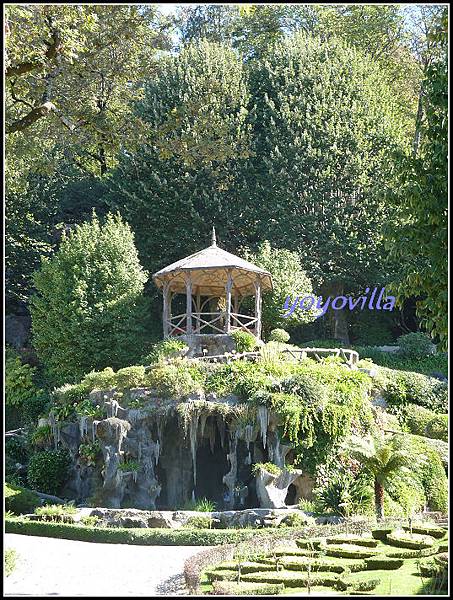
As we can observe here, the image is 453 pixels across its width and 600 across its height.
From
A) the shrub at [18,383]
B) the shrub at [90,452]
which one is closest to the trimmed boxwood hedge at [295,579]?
the shrub at [90,452]

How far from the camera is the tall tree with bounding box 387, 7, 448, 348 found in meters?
15.6

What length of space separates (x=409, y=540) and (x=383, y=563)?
6.60ft

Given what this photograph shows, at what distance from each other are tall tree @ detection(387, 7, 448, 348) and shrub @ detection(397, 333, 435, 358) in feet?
78.2

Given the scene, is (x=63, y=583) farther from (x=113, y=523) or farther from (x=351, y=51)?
(x=351, y=51)

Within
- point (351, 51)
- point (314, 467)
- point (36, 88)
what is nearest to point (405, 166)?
point (36, 88)

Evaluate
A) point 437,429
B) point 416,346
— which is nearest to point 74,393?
point 437,429

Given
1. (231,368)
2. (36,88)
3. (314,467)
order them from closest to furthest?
1. (36,88)
2. (314,467)
3. (231,368)

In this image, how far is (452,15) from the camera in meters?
13.0

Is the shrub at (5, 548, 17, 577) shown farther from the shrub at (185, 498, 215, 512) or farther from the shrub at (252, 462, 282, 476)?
the shrub at (252, 462, 282, 476)

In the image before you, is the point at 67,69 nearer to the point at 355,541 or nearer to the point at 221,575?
the point at 221,575

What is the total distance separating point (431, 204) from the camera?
1570cm

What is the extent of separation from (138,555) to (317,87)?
98.1 feet

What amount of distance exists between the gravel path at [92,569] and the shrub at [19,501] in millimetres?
2879

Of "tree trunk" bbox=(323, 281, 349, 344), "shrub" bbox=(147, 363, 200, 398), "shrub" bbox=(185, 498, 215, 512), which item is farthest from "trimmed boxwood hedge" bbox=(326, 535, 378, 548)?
"tree trunk" bbox=(323, 281, 349, 344)
